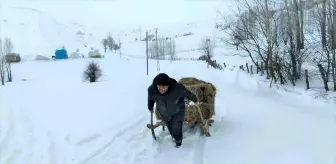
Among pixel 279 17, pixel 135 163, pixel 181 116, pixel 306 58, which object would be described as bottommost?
pixel 135 163

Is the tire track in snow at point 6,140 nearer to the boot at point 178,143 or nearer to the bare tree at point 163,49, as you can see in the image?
the boot at point 178,143

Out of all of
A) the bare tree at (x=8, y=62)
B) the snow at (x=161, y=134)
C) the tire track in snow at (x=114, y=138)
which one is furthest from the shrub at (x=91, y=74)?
the tire track in snow at (x=114, y=138)

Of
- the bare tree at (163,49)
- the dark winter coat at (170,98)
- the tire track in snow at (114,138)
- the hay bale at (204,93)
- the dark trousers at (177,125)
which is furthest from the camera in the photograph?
the bare tree at (163,49)

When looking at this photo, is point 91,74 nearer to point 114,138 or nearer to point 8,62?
point 8,62

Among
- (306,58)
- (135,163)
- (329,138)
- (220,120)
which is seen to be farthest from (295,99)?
(135,163)

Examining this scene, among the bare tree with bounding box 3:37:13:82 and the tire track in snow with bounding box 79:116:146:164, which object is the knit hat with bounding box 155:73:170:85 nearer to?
the tire track in snow with bounding box 79:116:146:164

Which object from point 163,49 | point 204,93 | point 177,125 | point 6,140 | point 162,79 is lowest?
point 6,140

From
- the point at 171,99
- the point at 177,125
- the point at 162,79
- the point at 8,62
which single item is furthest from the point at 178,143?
the point at 8,62

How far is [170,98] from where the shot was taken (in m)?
7.40

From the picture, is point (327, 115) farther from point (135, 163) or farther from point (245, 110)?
point (135, 163)

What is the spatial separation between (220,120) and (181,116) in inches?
120

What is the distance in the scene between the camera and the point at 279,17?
848 inches

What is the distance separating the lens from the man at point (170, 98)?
7141 millimetres

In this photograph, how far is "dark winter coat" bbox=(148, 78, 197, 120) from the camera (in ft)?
24.1
